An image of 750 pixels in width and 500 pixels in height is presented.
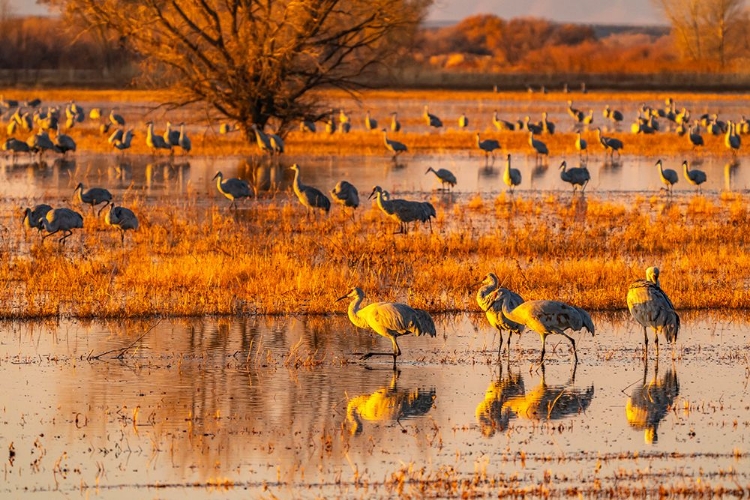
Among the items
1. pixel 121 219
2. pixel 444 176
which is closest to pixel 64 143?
pixel 444 176

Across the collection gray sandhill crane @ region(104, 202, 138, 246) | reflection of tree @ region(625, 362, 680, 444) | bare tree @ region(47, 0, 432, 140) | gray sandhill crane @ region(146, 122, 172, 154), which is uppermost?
bare tree @ region(47, 0, 432, 140)

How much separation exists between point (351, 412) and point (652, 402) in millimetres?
2124

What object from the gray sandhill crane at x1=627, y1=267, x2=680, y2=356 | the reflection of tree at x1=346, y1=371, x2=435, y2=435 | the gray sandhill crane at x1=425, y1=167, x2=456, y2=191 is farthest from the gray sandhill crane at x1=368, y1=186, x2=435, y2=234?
the reflection of tree at x1=346, y1=371, x2=435, y2=435

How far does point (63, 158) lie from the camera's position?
32.8 meters

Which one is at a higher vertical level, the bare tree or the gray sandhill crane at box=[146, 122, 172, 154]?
the bare tree

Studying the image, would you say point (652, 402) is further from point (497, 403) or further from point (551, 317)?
point (551, 317)

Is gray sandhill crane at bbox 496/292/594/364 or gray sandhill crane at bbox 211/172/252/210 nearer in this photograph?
gray sandhill crane at bbox 496/292/594/364

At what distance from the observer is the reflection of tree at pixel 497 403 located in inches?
363

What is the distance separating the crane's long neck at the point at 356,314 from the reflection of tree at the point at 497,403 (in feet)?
3.76

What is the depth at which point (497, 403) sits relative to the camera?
9.84 meters

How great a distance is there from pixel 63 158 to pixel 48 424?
24.4 m

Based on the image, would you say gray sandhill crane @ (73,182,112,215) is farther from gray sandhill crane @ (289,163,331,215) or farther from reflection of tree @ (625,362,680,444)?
reflection of tree @ (625,362,680,444)

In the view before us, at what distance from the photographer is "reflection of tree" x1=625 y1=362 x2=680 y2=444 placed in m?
9.21

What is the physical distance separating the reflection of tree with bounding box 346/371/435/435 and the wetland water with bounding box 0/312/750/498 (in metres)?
0.02
